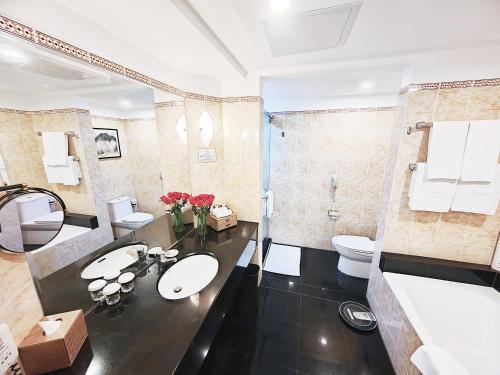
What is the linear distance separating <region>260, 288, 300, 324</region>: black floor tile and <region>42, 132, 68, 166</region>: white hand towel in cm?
207

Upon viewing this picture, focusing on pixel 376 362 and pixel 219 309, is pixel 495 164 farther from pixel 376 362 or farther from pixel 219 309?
pixel 219 309

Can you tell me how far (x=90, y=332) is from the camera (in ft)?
2.73

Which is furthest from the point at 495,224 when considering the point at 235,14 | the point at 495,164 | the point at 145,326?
the point at 145,326

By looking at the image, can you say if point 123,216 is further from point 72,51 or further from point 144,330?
point 72,51

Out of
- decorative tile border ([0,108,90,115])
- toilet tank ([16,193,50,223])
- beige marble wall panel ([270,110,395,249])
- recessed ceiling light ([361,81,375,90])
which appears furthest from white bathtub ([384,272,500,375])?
decorative tile border ([0,108,90,115])

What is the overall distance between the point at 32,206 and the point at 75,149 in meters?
0.32

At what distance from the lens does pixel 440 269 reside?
159 cm

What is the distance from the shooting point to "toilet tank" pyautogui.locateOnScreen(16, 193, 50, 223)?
72 cm

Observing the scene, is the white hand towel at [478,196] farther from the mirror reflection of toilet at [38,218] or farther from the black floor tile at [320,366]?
the mirror reflection of toilet at [38,218]

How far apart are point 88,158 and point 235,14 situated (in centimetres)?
112

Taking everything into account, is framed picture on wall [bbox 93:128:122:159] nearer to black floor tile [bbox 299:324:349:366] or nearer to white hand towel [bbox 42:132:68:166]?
white hand towel [bbox 42:132:68:166]

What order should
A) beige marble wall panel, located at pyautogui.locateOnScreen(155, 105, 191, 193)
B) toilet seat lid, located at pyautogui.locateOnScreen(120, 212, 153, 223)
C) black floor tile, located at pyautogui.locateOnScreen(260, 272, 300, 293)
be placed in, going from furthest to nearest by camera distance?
1. black floor tile, located at pyautogui.locateOnScreen(260, 272, 300, 293)
2. beige marble wall panel, located at pyautogui.locateOnScreen(155, 105, 191, 193)
3. toilet seat lid, located at pyautogui.locateOnScreen(120, 212, 153, 223)

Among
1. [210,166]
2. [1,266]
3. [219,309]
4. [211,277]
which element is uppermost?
[210,166]

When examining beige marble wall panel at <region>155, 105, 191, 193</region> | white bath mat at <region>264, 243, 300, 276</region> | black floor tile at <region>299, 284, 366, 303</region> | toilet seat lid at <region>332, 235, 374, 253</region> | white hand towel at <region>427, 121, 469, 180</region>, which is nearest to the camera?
white hand towel at <region>427, 121, 469, 180</region>
